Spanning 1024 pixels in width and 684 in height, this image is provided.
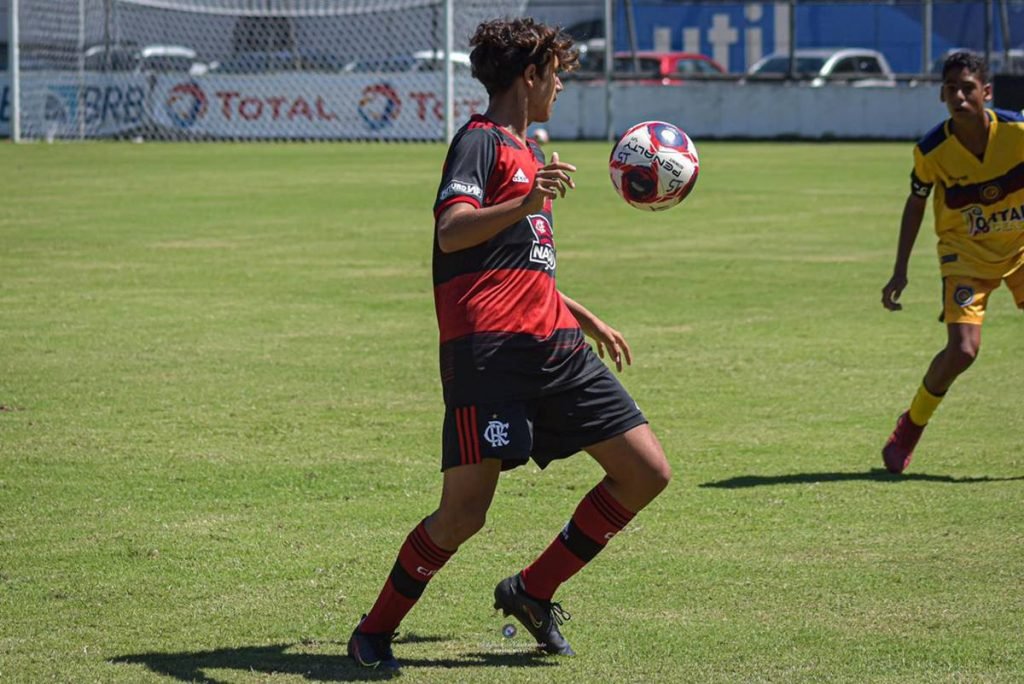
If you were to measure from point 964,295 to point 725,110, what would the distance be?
2810 cm

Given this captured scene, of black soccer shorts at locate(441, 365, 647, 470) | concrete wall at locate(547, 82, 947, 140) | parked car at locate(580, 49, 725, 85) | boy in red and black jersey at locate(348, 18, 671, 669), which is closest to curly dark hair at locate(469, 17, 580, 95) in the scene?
boy in red and black jersey at locate(348, 18, 671, 669)

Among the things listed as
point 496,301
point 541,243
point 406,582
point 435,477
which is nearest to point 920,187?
point 435,477

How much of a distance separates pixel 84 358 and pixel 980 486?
586 centimetres

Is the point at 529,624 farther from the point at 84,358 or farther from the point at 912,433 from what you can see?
the point at 84,358

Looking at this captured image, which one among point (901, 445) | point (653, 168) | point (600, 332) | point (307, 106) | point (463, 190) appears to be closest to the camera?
point (463, 190)

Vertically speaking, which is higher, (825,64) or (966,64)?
(825,64)

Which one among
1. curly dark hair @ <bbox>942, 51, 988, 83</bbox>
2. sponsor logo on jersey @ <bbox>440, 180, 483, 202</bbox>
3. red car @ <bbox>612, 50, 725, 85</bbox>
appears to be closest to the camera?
sponsor logo on jersey @ <bbox>440, 180, 483, 202</bbox>

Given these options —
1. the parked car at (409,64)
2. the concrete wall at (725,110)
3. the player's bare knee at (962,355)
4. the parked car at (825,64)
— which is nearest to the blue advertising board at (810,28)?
the parked car at (825,64)

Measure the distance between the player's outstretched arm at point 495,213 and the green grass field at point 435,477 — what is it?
1361mm

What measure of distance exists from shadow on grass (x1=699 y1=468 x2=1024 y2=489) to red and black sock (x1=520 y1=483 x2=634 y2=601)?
228 cm

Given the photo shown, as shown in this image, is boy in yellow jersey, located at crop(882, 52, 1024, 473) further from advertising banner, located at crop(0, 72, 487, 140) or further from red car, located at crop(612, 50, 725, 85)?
red car, located at crop(612, 50, 725, 85)

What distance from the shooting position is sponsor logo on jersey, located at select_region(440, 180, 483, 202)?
4.73 meters

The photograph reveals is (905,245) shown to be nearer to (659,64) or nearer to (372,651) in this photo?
(372,651)

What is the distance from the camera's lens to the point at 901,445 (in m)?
7.76
